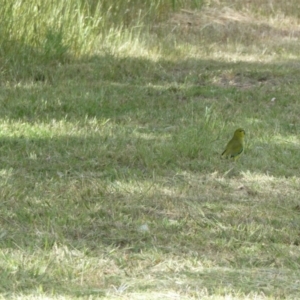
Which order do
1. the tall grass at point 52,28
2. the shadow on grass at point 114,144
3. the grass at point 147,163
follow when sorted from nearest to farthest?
the grass at point 147,163
the shadow on grass at point 114,144
the tall grass at point 52,28

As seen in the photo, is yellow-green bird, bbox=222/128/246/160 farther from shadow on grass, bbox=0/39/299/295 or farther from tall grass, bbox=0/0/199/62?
tall grass, bbox=0/0/199/62

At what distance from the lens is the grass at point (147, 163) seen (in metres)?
4.82

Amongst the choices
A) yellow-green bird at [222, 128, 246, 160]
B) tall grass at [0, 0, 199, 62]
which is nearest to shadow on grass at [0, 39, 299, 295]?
yellow-green bird at [222, 128, 246, 160]

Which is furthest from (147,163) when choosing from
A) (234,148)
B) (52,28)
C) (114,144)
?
(52,28)

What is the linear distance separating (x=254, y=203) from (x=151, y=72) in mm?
4303

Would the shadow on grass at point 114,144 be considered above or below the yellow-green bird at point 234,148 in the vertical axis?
below

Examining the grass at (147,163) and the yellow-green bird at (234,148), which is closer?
the grass at (147,163)

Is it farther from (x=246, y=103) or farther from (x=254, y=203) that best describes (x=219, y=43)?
(x=254, y=203)

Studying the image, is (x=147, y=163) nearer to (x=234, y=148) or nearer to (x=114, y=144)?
(x=114, y=144)

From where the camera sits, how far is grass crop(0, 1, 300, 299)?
482 centimetres

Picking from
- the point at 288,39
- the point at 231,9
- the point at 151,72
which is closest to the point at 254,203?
the point at 151,72

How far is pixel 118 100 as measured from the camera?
29.5ft

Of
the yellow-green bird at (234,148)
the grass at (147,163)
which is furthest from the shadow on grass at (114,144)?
the yellow-green bird at (234,148)

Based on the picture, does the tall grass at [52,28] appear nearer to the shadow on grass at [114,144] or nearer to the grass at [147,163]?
the grass at [147,163]
